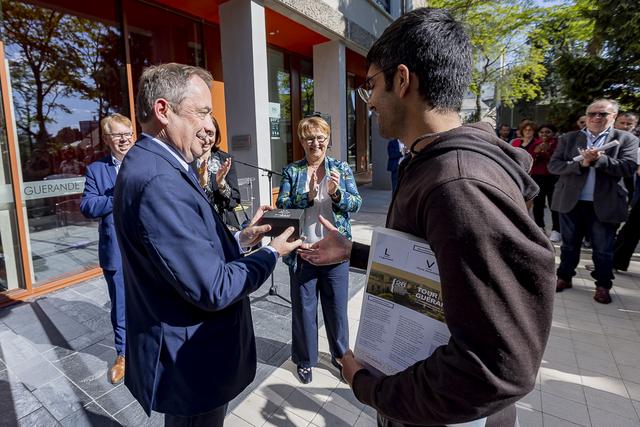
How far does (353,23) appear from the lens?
8688 millimetres

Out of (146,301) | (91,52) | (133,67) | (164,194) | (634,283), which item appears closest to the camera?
(164,194)

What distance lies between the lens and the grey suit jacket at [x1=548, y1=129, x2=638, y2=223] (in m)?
3.78

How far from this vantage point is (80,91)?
493cm

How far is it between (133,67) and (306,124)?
405 cm

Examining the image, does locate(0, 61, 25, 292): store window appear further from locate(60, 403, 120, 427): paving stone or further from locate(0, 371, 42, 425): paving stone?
locate(60, 403, 120, 427): paving stone

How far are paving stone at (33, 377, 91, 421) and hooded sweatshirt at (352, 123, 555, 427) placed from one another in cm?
259

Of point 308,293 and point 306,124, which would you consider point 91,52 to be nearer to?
→ point 306,124

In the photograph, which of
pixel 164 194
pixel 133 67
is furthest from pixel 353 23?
pixel 164 194

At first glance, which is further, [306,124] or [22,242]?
[22,242]

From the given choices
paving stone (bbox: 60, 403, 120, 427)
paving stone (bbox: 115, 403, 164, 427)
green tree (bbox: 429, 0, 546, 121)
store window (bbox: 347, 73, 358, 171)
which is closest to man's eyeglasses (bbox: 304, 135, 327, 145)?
paving stone (bbox: 115, 403, 164, 427)

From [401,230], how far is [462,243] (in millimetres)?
283

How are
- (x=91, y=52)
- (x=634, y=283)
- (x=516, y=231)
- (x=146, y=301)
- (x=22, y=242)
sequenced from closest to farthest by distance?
(x=516, y=231), (x=146, y=301), (x=22, y=242), (x=634, y=283), (x=91, y=52)

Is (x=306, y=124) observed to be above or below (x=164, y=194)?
above

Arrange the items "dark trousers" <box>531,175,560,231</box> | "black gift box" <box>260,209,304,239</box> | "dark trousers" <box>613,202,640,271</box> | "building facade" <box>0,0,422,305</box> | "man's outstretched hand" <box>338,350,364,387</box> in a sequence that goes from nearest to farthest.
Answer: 1. "man's outstretched hand" <box>338,350,364,387</box>
2. "black gift box" <box>260,209,304,239</box>
3. "building facade" <box>0,0,422,305</box>
4. "dark trousers" <box>613,202,640,271</box>
5. "dark trousers" <box>531,175,560,231</box>
